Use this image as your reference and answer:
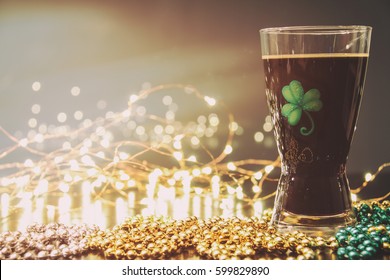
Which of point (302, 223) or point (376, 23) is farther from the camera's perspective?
point (376, 23)

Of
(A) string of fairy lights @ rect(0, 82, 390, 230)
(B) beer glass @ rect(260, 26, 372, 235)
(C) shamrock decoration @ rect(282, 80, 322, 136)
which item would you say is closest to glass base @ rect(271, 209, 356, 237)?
(B) beer glass @ rect(260, 26, 372, 235)

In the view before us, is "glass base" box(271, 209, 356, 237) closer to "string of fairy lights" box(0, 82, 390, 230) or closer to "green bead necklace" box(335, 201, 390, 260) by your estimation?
"green bead necklace" box(335, 201, 390, 260)

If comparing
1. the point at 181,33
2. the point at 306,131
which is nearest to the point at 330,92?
the point at 306,131

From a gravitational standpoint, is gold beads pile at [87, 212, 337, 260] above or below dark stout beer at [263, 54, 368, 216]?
below

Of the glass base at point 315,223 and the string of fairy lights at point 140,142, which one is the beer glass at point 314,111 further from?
the string of fairy lights at point 140,142

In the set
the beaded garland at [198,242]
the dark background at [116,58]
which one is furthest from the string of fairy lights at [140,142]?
the beaded garland at [198,242]

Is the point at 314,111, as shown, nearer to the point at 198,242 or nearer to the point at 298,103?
the point at 298,103

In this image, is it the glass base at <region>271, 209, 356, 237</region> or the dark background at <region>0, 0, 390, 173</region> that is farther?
the dark background at <region>0, 0, 390, 173</region>

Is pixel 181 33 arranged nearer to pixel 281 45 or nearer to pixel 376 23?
pixel 376 23
